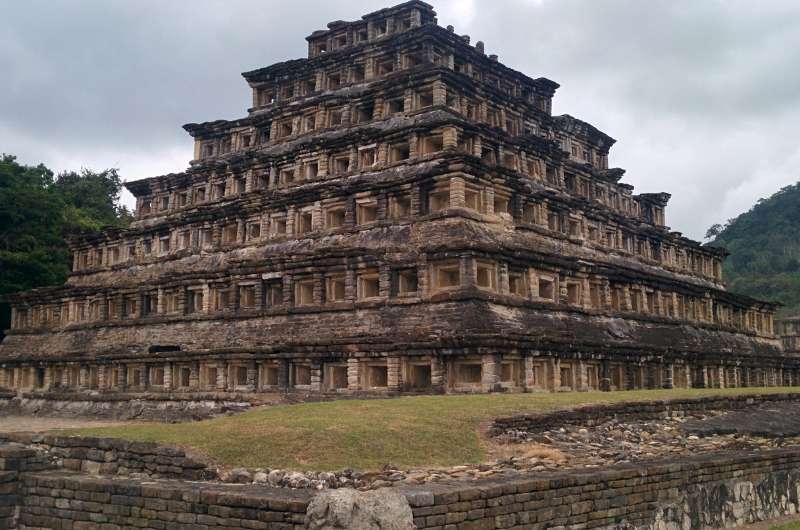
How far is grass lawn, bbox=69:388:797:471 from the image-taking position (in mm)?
11945

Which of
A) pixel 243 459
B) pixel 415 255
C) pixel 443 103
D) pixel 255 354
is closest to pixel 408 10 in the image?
pixel 443 103

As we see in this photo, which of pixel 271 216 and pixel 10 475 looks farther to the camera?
pixel 271 216

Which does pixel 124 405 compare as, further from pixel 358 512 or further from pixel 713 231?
pixel 713 231

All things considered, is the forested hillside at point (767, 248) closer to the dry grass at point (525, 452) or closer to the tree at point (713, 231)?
the tree at point (713, 231)

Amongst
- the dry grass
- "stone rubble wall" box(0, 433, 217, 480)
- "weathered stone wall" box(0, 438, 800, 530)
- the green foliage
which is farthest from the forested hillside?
"stone rubble wall" box(0, 433, 217, 480)

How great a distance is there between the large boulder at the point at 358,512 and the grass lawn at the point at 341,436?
2066mm

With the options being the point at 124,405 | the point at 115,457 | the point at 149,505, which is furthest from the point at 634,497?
the point at 124,405

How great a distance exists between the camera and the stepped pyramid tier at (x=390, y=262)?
1046 inches

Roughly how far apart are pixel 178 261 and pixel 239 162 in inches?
242

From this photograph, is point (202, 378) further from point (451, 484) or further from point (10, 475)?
point (451, 484)

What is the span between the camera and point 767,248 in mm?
104438

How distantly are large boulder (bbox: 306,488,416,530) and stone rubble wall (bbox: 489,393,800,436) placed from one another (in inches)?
198

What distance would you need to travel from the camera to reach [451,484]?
10773 mm

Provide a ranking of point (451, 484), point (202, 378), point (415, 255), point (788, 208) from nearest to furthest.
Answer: point (451, 484) → point (415, 255) → point (202, 378) → point (788, 208)
